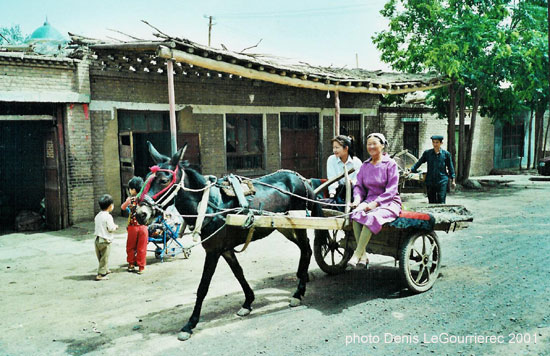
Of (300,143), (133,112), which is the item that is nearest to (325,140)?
(300,143)

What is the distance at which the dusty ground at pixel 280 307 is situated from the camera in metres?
4.19

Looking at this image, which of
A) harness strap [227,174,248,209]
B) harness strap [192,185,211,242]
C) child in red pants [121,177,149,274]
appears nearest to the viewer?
harness strap [192,185,211,242]

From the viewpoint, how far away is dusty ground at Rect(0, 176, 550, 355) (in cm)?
419

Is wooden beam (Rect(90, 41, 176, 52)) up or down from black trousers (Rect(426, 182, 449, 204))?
up

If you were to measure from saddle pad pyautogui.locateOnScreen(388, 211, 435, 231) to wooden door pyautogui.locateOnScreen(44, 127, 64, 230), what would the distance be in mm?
8200

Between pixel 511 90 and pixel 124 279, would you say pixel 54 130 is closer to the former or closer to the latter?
pixel 124 279

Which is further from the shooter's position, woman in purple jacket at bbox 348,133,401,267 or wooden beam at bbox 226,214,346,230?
woman in purple jacket at bbox 348,133,401,267

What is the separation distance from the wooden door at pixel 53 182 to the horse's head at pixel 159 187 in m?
6.86

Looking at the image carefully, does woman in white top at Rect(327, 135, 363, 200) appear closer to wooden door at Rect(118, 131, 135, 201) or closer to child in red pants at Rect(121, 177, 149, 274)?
child in red pants at Rect(121, 177, 149, 274)

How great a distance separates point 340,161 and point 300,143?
898 centimetres

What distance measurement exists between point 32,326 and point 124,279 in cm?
172

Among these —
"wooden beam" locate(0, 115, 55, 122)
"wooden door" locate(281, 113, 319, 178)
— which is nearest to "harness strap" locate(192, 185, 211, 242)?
"wooden beam" locate(0, 115, 55, 122)

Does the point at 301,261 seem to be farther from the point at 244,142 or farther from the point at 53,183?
the point at 244,142

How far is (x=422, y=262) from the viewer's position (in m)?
5.57
